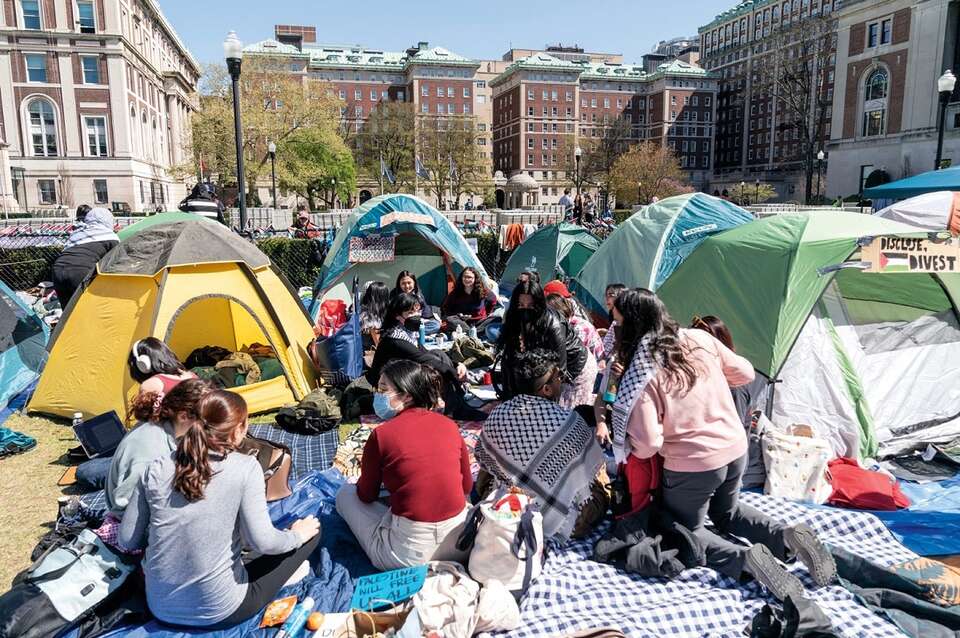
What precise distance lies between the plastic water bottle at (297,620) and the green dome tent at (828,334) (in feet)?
12.4

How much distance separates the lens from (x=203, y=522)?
275cm

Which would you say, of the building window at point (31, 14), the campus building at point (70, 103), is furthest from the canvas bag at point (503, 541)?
the building window at point (31, 14)

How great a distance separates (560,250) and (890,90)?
128 ft

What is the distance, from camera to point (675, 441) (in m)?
3.48

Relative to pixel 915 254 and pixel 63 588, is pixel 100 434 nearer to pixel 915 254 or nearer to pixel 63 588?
pixel 63 588

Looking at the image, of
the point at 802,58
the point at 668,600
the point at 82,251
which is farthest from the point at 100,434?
the point at 802,58

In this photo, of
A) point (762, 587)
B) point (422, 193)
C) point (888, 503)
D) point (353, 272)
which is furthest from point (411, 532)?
point (422, 193)

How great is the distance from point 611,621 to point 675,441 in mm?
1015

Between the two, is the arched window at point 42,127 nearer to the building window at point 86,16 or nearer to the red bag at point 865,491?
the building window at point 86,16

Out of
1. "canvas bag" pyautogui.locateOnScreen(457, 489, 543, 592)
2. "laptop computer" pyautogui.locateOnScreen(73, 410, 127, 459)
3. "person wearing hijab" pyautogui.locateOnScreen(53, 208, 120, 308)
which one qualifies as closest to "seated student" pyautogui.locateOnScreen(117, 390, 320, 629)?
"canvas bag" pyautogui.locateOnScreen(457, 489, 543, 592)

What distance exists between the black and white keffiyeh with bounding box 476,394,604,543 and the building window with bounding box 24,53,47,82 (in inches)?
2001

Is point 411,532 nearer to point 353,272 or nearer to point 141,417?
point 141,417

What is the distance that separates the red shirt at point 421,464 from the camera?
3273mm

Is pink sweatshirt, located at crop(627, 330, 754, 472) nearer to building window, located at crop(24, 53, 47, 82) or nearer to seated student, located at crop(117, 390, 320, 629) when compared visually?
seated student, located at crop(117, 390, 320, 629)
